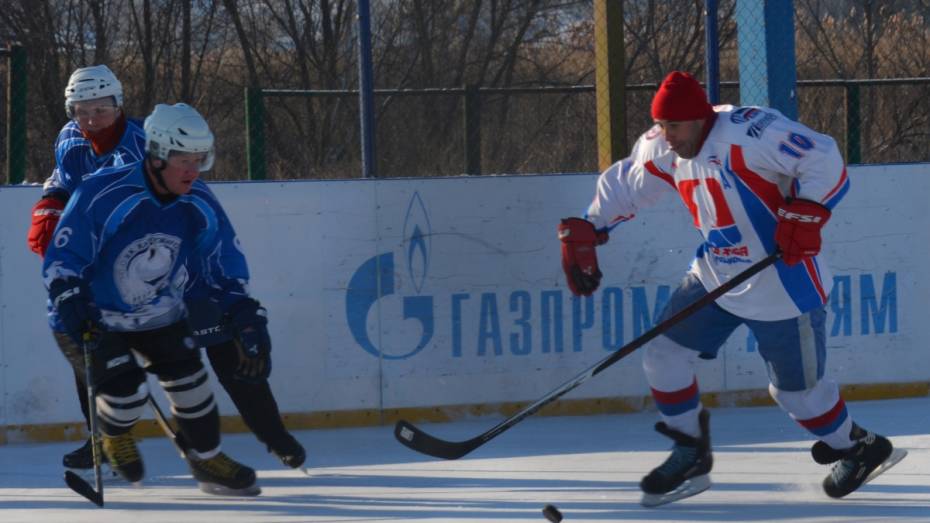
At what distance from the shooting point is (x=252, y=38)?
400 inches

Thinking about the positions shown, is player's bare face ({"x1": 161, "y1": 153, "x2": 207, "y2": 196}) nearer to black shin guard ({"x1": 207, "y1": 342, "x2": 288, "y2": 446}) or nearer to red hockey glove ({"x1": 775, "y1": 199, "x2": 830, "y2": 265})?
black shin guard ({"x1": 207, "y1": 342, "x2": 288, "y2": 446})

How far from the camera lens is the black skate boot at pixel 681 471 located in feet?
13.2

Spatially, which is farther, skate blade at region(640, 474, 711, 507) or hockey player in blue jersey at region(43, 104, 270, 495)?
skate blade at region(640, 474, 711, 507)

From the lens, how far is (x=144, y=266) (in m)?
4.02

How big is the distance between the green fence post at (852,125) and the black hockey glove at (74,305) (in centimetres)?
441

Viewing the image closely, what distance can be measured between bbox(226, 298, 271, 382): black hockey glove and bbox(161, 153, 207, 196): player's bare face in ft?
1.37

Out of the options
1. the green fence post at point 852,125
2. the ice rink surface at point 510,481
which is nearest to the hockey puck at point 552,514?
the ice rink surface at point 510,481

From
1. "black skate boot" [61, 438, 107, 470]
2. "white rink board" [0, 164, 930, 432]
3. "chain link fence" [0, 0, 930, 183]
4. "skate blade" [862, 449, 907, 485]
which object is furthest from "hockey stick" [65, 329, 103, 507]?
"skate blade" [862, 449, 907, 485]

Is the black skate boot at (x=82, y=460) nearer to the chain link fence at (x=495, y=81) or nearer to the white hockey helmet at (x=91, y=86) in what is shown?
the white hockey helmet at (x=91, y=86)

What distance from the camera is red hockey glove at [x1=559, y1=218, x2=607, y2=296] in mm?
4098

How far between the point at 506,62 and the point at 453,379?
17.5 ft

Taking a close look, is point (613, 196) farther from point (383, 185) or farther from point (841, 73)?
point (841, 73)

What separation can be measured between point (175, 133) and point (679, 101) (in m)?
1.35

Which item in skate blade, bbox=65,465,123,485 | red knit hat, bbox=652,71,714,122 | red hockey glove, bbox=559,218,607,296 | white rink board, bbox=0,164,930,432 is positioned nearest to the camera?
red knit hat, bbox=652,71,714,122
